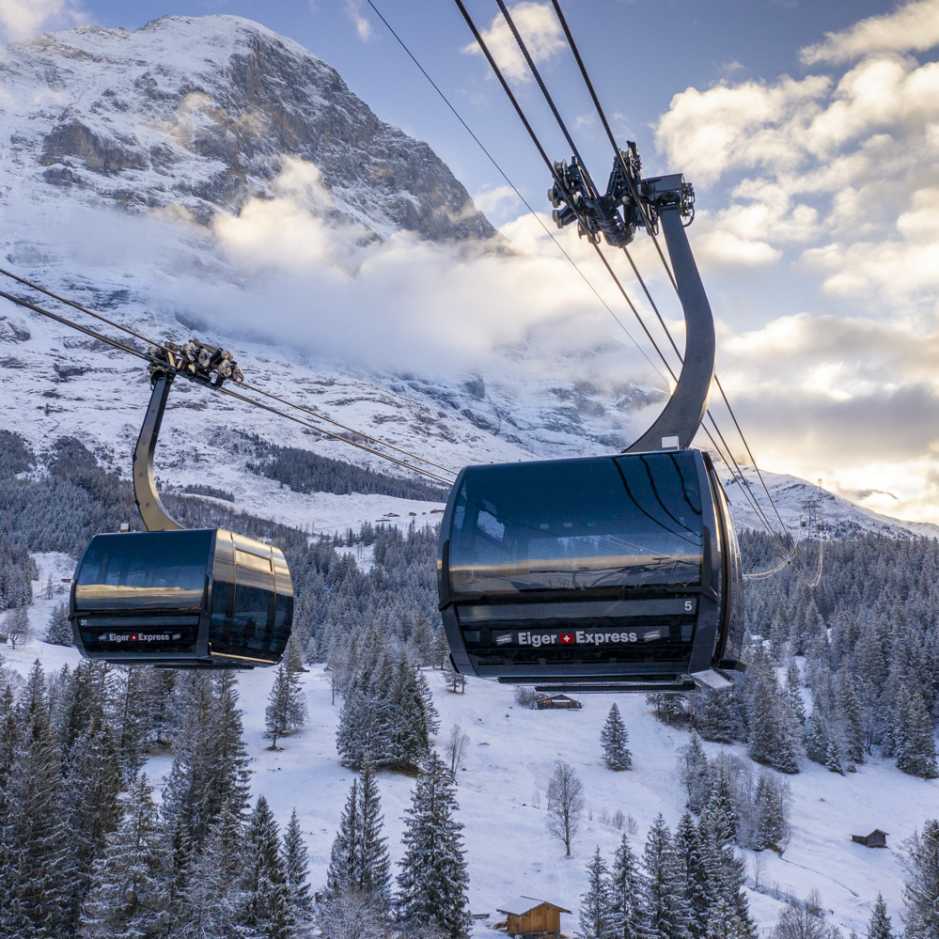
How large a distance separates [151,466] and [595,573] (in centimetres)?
1065

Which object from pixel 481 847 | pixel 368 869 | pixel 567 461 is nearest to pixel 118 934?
pixel 368 869

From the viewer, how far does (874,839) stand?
7038 cm

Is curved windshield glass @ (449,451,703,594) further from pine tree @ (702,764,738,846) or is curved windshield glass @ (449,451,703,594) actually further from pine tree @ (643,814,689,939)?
pine tree @ (702,764,738,846)

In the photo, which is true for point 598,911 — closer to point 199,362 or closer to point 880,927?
point 880,927

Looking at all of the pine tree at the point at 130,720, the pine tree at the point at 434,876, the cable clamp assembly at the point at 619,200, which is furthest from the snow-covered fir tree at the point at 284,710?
the cable clamp assembly at the point at 619,200

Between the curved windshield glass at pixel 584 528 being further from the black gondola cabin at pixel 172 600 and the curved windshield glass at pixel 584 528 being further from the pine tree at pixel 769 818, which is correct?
the pine tree at pixel 769 818

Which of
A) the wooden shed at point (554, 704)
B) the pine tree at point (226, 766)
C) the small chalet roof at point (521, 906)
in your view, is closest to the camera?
the small chalet roof at point (521, 906)

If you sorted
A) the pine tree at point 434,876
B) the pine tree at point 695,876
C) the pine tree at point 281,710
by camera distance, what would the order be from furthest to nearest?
the pine tree at point 281,710, the pine tree at point 434,876, the pine tree at point 695,876

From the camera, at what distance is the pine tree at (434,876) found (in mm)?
45344

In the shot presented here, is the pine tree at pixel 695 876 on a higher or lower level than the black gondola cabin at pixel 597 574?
lower

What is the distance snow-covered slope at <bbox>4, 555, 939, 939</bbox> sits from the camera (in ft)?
193

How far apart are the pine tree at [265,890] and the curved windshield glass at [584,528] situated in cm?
3851

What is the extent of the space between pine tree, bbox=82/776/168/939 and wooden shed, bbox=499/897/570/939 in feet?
62.8

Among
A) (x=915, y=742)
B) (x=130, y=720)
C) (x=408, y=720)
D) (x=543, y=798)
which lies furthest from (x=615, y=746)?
(x=130, y=720)
